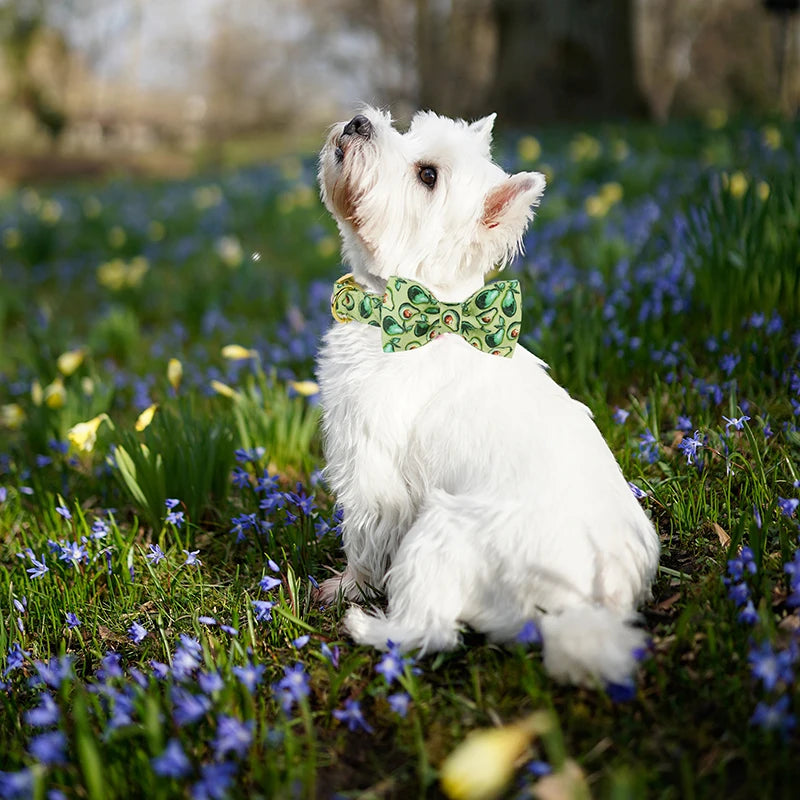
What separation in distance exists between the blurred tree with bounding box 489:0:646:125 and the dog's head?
36.9 feet

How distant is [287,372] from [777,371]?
250 cm

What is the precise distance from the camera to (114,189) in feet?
38.1

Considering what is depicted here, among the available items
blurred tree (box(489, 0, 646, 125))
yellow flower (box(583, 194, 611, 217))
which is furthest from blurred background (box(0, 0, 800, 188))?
yellow flower (box(583, 194, 611, 217))

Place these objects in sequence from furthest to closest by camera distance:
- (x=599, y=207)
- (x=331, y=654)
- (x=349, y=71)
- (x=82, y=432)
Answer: (x=349, y=71) < (x=599, y=207) < (x=82, y=432) < (x=331, y=654)

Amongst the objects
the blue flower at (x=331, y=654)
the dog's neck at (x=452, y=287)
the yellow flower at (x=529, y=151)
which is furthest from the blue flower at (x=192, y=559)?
the yellow flower at (x=529, y=151)

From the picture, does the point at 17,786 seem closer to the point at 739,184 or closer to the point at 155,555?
the point at 155,555

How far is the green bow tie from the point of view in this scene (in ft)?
7.66

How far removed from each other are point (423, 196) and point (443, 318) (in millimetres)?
365

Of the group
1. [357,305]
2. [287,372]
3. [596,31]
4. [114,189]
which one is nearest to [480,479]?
[357,305]

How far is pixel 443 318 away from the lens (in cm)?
237

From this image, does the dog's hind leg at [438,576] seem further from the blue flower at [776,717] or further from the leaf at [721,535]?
the leaf at [721,535]

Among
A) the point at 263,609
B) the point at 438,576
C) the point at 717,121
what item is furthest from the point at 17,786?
the point at 717,121

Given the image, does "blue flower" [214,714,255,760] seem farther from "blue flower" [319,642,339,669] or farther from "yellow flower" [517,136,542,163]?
"yellow flower" [517,136,542,163]

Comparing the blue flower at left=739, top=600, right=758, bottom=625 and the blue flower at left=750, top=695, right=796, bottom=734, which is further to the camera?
the blue flower at left=739, top=600, right=758, bottom=625
